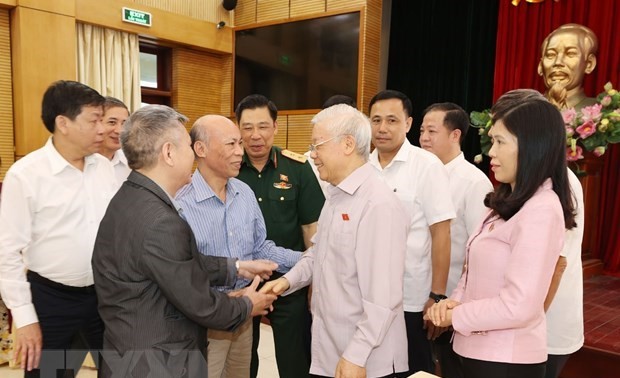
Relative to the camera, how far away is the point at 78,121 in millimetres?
2059

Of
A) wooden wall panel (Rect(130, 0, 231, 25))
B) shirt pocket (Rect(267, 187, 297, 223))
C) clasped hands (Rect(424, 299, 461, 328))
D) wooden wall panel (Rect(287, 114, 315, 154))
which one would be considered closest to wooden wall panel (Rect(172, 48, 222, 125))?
wooden wall panel (Rect(130, 0, 231, 25))

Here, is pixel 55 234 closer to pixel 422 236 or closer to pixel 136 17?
pixel 422 236

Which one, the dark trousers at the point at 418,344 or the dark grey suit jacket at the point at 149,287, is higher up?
the dark grey suit jacket at the point at 149,287

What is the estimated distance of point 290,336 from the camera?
2371mm

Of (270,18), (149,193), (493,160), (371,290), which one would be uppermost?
(270,18)

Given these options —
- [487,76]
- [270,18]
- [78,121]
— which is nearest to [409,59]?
[487,76]

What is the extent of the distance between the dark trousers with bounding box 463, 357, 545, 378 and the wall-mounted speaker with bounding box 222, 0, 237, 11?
6.59 metres

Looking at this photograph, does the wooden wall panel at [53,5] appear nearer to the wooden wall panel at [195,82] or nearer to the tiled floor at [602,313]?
the wooden wall panel at [195,82]

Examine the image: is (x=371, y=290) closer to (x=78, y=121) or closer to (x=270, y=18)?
(x=78, y=121)

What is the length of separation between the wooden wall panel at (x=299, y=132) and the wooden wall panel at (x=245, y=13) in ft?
5.47

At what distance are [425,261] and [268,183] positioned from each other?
2.94ft

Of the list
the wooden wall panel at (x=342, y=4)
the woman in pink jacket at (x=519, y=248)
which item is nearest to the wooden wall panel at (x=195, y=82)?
the wooden wall panel at (x=342, y=4)

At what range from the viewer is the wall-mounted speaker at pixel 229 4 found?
692cm

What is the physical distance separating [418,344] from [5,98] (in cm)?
515
